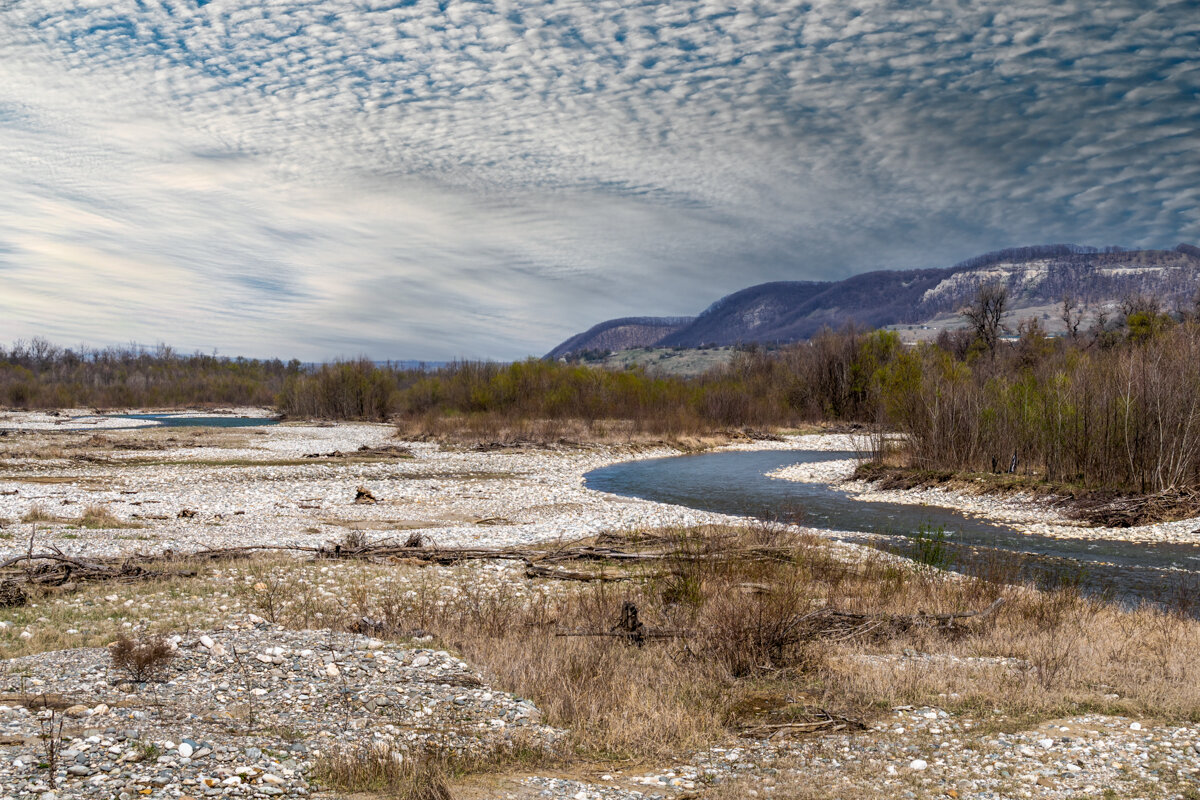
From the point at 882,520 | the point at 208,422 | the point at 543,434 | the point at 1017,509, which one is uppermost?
the point at 208,422

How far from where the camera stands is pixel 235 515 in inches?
853

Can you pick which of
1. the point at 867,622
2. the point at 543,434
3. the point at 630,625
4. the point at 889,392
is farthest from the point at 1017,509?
the point at 543,434

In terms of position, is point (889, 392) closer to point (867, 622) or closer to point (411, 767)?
point (867, 622)

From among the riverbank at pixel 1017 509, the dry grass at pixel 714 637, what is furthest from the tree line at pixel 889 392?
the dry grass at pixel 714 637

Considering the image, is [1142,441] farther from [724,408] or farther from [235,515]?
[724,408]

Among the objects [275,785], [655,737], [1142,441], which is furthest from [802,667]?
[1142,441]

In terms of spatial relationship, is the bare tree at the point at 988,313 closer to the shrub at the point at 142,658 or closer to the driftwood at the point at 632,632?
the driftwood at the point at 632,632

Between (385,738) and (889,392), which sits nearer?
(385,738)

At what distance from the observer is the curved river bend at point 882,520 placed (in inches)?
659

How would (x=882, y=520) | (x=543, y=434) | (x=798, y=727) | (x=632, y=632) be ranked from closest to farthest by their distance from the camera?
(x=798, y=727) → (x=632, y=632) → (x=882, y=520) → (x=543, y=434)

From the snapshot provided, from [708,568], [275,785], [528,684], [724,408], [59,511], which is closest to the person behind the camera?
[275,785]

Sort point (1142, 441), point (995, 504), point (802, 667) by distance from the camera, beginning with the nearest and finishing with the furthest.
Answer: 1. point (802, 667)
2. point (1142, 441)
3. point (995, 504)

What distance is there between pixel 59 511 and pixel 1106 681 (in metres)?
25.3

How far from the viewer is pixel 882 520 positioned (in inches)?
971
